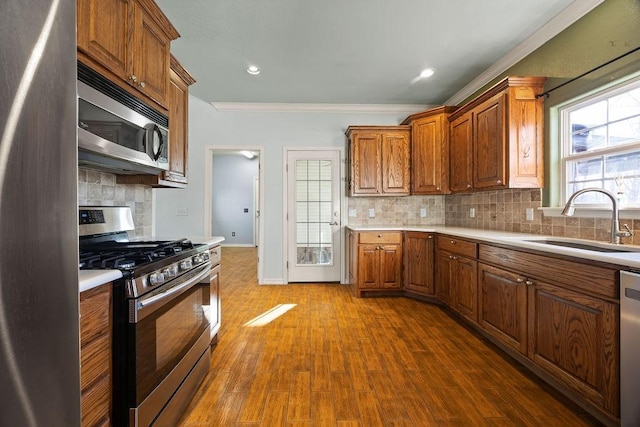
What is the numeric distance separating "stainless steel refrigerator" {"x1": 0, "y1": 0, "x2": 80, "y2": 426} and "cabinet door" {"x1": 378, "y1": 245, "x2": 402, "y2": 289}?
10.4 feet

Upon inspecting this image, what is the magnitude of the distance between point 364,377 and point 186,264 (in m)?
1.33

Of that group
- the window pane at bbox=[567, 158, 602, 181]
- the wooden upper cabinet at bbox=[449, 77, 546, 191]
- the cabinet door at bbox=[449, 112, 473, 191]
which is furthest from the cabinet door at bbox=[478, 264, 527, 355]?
the cabinet door at bbox=[449, 112, 473, 191]

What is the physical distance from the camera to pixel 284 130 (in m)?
4.21

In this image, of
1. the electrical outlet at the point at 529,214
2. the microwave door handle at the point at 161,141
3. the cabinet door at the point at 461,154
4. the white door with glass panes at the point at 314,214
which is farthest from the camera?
the white door with glass panes at the point at 314,214

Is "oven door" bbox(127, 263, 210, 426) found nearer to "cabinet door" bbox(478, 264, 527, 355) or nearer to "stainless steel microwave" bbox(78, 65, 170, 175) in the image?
"stainless steel microwave" bbox(78, 65, 170, 175)

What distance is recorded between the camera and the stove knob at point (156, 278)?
4.00 feet

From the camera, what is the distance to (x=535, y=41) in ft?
8.35

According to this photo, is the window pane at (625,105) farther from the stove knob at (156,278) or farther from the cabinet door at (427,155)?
the stove knob at (156,278)

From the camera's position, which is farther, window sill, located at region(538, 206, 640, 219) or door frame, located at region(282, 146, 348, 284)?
door frame, located at region(282, 146, 348, 284)

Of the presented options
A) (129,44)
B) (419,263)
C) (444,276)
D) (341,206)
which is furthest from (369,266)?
(129,44)

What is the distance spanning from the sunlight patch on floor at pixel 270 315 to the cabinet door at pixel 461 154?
2.36m

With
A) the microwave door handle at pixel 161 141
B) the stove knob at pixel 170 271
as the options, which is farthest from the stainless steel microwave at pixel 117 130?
the stove knob at pixel 170 271

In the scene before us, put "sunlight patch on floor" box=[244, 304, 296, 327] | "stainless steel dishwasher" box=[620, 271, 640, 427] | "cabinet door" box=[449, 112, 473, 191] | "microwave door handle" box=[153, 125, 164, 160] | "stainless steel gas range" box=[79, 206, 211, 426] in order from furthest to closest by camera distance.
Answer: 1. "cabinet door" box=[449, 112, 473, 191]
2. "sunlight patch on floor" box=[244, 304, 296, 327]
3. "microwave door handle" box=[153, 125, 164, 160]
4. "stainless steel dishwasher" box=[620, 271, 640, 427]
5. "stainless steel gas range" box=[79, 206, 211, 426]

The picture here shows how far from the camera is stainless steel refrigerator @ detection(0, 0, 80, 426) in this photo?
1.51 feet
